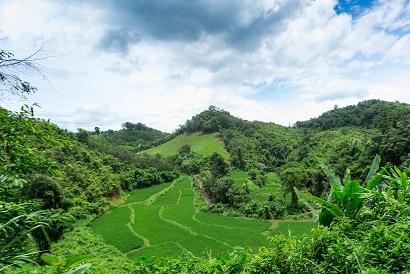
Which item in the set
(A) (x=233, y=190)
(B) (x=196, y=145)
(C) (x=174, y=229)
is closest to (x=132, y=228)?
(C) (x=174, y=229)

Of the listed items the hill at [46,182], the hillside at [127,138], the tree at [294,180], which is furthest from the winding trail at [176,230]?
the hillside at [127,138]

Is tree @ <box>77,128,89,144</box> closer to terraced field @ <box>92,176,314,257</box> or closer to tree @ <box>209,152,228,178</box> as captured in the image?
terraced field @ <box>92,176,314,257</box>

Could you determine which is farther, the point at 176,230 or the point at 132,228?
the point at 132,228

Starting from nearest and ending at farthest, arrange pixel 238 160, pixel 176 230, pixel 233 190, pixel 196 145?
pixel 176 230 → pixel 233 190 → pixel 238 160 → pixel 196 145

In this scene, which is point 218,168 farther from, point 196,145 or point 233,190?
point 196,145

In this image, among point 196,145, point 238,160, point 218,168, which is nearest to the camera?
point 218,168
